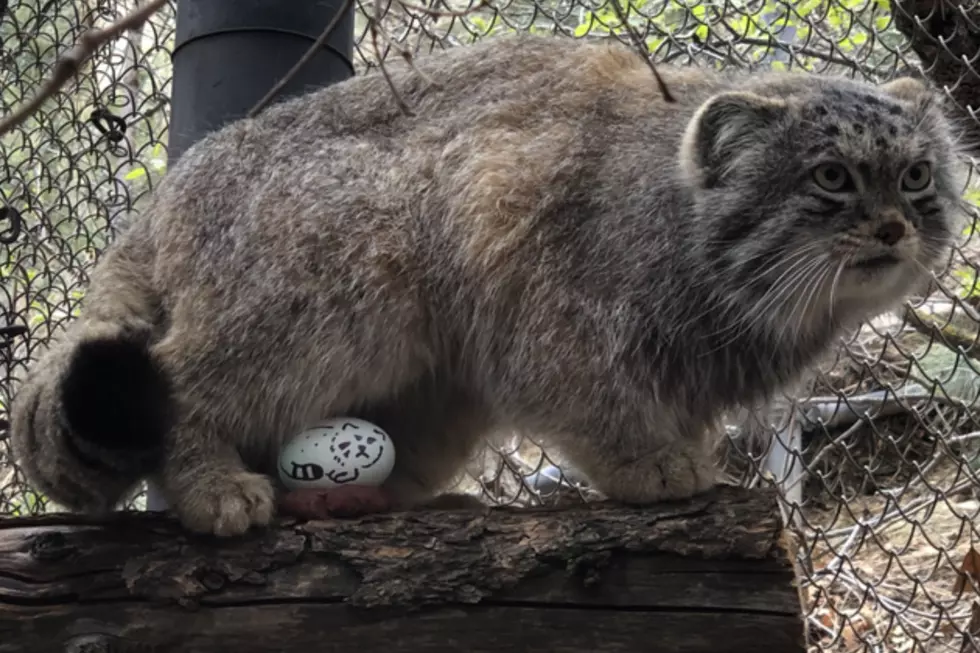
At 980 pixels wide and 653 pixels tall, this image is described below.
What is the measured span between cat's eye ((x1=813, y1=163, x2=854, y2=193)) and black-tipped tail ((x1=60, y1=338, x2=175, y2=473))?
1341mm

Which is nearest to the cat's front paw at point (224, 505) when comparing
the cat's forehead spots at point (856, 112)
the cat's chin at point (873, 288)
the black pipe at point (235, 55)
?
the black pipe at point (235, 55)

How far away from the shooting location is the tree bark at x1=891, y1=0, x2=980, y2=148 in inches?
112

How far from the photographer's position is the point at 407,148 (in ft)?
7.64

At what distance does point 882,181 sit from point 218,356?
1.34 meters

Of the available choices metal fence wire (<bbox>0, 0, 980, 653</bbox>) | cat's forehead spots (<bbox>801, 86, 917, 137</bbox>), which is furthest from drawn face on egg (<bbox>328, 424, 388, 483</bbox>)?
cat's forehead spots (<bbox>801, 86, 917, 137</bbox>)

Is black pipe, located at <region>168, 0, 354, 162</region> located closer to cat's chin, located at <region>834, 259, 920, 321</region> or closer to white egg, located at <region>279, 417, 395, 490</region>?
white egg, located at <region>279, 417, 395, 490</region>

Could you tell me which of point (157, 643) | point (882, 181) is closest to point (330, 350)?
point (157, 643)

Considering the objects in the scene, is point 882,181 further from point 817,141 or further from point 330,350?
point 330,350

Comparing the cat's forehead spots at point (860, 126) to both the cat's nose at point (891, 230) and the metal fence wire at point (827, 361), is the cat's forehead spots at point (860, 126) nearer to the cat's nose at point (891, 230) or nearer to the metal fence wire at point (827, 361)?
the cat's nose at point (891, 230)

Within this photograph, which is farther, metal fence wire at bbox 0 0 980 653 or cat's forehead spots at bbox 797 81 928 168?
metal fence wire at bbox 0 0 980 653

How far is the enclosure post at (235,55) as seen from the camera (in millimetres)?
2648

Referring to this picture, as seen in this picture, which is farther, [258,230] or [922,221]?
[258,230]

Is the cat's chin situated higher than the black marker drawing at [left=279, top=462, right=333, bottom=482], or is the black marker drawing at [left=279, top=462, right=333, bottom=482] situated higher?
the cat's chin

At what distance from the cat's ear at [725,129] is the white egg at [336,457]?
0.84 meters
